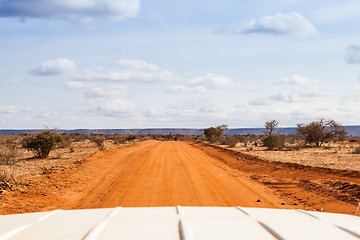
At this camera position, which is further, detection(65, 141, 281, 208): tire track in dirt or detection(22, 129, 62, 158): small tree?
detection(22, 129, 62, 158): small tree

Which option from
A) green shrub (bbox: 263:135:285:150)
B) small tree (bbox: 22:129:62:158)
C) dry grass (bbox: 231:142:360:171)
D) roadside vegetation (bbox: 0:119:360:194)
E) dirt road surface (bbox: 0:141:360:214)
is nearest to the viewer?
dirt road surface (bbox: 0:141:360:214)

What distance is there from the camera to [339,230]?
266cm

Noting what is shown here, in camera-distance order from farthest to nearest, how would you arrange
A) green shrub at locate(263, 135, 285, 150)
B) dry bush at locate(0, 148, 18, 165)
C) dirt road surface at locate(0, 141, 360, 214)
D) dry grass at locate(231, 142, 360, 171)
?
green shrub at locate(263, 135, 285, 150) → dry bush at locate(0, 148, 18, 165) → dry grass at locate(231, 142, 360, 171) → dirt road surface at locate(0, 141, 360, 214)

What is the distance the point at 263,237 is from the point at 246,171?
14813mm

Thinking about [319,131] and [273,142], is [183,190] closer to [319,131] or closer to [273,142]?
[273,142]

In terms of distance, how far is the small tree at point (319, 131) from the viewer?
4144cm

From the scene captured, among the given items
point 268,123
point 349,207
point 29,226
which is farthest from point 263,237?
point 268,123

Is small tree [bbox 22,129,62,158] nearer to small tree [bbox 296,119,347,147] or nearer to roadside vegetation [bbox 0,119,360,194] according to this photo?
roadside vegetation [bbox 0,119,360,194]

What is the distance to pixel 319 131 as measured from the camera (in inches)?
1638

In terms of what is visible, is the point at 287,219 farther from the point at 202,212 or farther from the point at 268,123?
the point at 268,123

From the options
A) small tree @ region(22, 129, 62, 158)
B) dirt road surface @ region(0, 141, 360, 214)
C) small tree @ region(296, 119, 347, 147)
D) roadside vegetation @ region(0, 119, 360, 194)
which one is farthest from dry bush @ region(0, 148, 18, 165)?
small tree @ region(296, 119, 347, 147)

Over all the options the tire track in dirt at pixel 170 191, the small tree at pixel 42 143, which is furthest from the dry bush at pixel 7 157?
the tire track in dirt at pixel 170 191

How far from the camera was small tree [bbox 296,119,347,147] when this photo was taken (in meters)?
41.4

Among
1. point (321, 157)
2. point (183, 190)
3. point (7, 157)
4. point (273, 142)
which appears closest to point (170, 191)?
point (183, 190)
